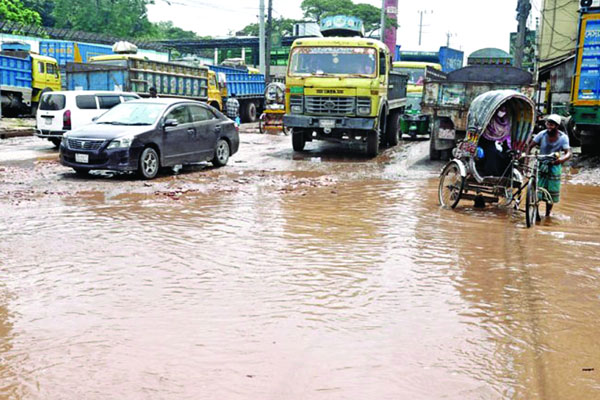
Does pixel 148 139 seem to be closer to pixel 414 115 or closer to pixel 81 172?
pixel 81 172

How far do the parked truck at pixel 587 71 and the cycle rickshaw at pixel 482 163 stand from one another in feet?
20.1

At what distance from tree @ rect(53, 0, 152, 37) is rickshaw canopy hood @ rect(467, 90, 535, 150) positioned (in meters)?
59.6

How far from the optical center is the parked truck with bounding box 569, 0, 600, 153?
14.6m

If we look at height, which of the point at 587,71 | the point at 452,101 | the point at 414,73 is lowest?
the point at 452,101

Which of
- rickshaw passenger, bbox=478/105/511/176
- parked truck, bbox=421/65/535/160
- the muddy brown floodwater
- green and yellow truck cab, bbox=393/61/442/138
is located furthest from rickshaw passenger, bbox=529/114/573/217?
green and yellow truck cab, bbox=393/61/442/138

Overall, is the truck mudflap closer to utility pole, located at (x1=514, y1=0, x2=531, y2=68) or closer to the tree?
utility pole, located at (x1=514, y1=0, x2=531, y2=68)

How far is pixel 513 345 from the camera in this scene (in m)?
4.26

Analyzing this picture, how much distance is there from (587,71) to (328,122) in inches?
240

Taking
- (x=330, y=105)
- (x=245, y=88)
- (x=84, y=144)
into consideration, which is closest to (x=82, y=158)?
(x=84, y=144)

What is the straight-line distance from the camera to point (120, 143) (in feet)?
37.4

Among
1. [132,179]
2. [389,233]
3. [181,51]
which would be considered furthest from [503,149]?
[181,51]

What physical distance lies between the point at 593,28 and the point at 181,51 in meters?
63.8

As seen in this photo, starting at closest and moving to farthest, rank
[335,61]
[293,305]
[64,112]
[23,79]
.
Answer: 1. [293,305]
2. [335,61]
3. [64,112]
4. [23,79]

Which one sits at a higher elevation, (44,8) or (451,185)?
(44,8)
